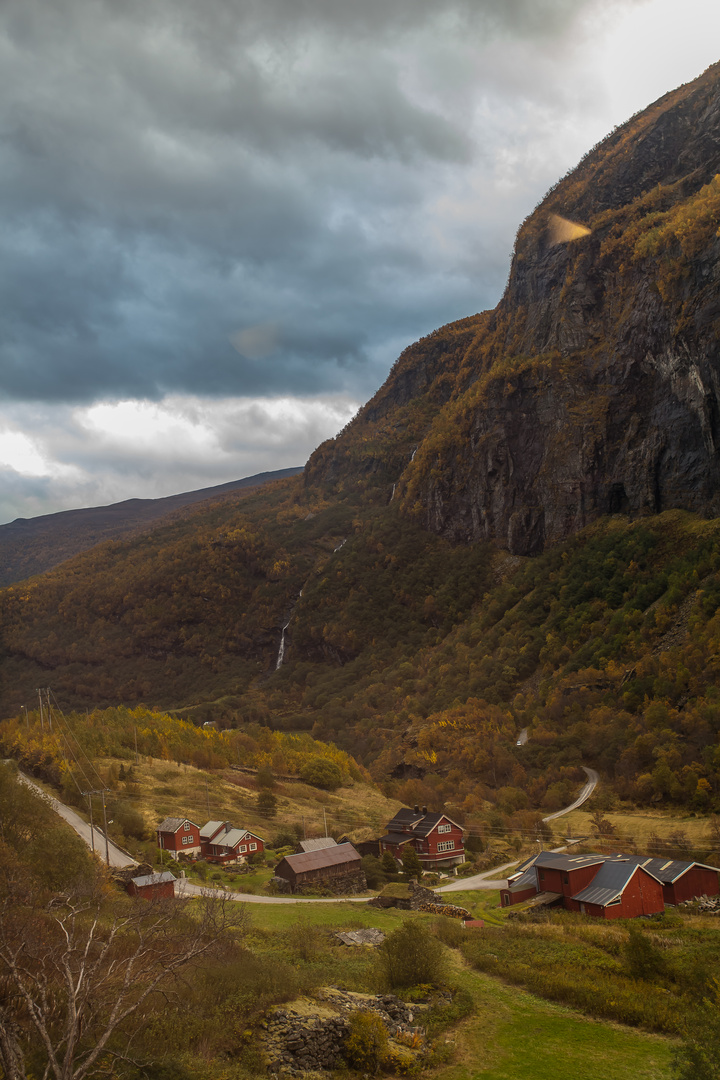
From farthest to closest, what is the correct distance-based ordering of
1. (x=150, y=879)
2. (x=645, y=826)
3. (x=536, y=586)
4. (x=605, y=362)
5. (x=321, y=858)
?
(x=605, y=362) → (x=536, y=586) → (x=645, y=826) → (x=321, y=858) → (x=150, y=879)

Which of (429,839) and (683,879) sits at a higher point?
(683,879)

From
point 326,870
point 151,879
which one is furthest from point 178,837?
point 151,879

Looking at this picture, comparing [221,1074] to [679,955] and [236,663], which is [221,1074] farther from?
[236,663]

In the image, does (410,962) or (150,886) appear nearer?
(410,962)

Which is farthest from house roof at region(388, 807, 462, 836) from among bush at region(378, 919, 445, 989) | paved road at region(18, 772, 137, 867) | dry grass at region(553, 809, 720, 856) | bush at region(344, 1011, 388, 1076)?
bush at region(344, 1011, 388, 1076)

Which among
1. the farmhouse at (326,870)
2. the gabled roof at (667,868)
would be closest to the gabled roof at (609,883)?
the gabled roof at (667,868)

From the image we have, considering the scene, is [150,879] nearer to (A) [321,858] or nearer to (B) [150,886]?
(B) [150,886]
